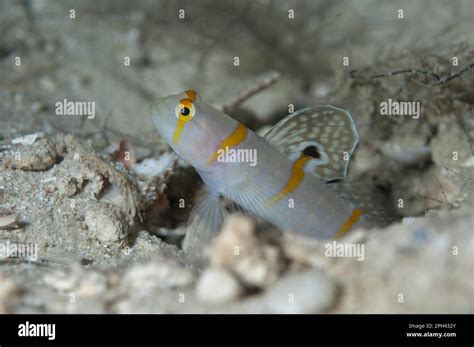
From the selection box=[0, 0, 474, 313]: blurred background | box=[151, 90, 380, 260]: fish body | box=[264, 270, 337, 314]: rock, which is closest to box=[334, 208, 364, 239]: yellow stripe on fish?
box=[151, 90, 380, 260]: fish body

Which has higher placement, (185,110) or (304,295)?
(185,110)

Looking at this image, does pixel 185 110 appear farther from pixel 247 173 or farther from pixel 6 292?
pixel 6 292

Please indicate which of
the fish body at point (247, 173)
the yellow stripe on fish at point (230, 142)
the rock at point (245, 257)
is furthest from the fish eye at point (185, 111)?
the rock at point (245, 257)

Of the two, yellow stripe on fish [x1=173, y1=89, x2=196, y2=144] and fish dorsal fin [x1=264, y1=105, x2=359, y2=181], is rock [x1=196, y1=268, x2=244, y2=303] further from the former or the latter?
fish dorsal fin [x1=264, y1=105, x2=359, y2=181]

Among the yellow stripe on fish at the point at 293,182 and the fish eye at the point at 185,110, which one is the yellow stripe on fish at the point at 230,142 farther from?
the yellow stripe on fish at the point at 293,182

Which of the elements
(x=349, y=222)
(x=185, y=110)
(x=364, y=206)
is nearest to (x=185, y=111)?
(x=185, y=110)
